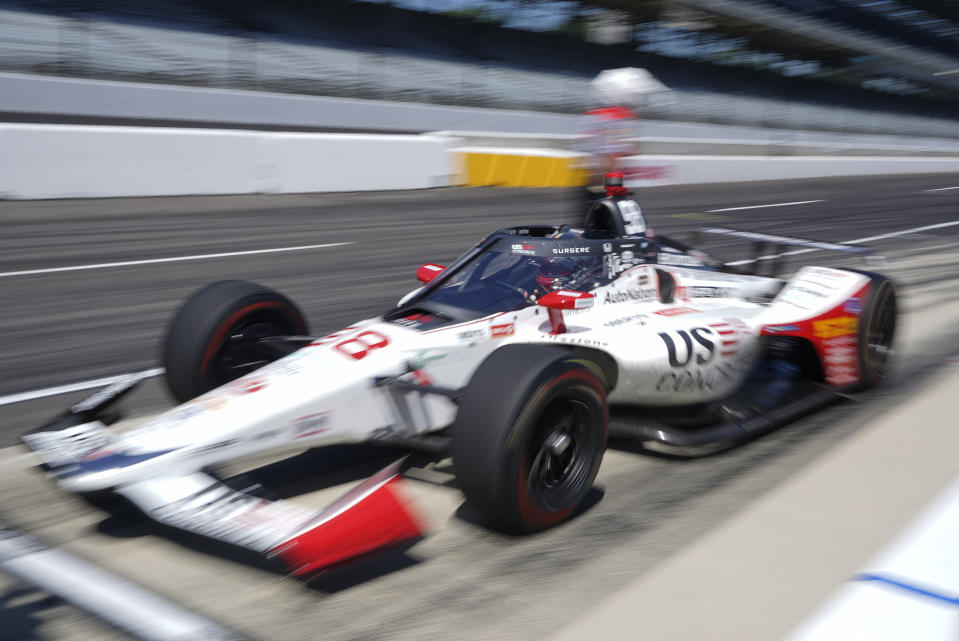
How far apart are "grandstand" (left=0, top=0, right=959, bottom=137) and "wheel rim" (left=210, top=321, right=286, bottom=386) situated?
43.0 ft

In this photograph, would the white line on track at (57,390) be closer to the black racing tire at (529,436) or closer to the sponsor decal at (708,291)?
the black racing tire at (529,436)

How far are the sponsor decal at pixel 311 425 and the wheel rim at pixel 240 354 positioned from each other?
3.13 ft

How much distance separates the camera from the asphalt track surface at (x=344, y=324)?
9.98 feet

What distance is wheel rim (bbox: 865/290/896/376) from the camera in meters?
5.46

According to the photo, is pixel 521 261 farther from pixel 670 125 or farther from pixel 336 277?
pixel 670 125

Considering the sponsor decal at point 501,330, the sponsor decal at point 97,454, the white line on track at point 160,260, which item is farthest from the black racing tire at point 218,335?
the white line on track at point 160,260

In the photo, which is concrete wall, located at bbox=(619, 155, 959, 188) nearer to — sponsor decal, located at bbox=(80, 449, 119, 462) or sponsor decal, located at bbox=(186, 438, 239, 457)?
sponsor decal, located at bbox=(186, 438, 239, 457)

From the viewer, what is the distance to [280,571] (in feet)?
10.5

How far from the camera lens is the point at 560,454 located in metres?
3.69

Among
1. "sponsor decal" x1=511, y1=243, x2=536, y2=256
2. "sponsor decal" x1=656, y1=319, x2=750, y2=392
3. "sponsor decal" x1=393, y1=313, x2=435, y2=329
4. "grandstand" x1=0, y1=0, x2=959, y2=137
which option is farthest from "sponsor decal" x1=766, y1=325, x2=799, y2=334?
"grandstand" x1=0, y1=0, x2=959, y2=137

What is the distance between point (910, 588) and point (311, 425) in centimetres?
214

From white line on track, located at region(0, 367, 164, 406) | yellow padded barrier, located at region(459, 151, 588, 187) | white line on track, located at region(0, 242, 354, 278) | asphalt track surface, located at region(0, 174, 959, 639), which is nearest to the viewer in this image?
asphalt track surface, located at region(0, 174, 959, 639)

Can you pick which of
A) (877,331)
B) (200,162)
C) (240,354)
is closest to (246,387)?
(240,354)

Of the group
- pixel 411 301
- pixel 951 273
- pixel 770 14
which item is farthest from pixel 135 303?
pixel 770 14
